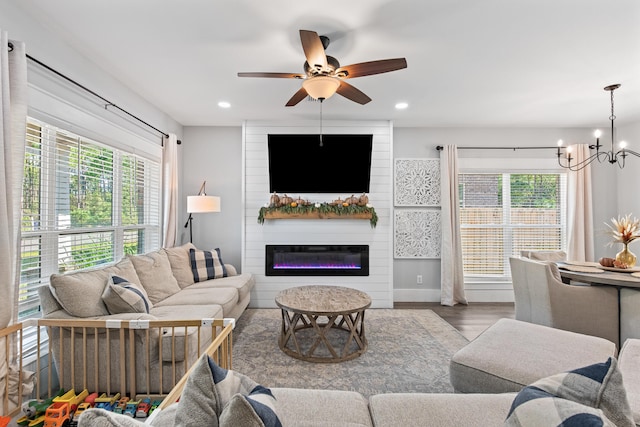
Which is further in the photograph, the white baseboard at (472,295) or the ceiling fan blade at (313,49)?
the white baseboard at (472,295)

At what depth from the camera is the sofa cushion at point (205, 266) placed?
3612 millimetres

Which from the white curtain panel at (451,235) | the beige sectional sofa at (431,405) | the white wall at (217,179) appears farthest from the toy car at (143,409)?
the white curtain panel at (451,235)

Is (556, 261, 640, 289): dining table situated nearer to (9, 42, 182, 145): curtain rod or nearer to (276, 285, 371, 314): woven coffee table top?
(276, 285, 371, 314): woven coffee table top

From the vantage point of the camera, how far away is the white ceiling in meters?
1.90

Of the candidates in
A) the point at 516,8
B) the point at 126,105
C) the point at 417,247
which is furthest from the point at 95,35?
the point at 417,247

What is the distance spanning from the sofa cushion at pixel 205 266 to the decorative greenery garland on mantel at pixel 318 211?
854mm

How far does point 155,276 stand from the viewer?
2.92 m

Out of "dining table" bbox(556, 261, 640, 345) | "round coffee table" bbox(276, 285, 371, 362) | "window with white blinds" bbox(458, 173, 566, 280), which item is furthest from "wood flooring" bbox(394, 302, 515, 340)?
"round coffee table" bbox(276, 285, 371, 362)

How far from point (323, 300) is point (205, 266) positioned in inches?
68.8

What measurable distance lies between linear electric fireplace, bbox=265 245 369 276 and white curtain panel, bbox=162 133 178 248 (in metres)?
1.29

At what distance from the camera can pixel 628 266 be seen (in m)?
2.85

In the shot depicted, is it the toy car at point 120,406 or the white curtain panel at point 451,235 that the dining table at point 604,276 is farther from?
the toy car at point 120,406

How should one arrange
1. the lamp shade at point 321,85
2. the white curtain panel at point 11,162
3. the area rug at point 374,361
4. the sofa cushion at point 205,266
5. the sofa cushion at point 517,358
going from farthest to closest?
the sofa cushion at point 205,266, the area rug at point 374,361, the lamp shade at point 321,85, the white curtain panel at point 11,162, the sofa cushion at point 517,358

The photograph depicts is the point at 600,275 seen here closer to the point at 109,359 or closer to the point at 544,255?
the point at 544,255
